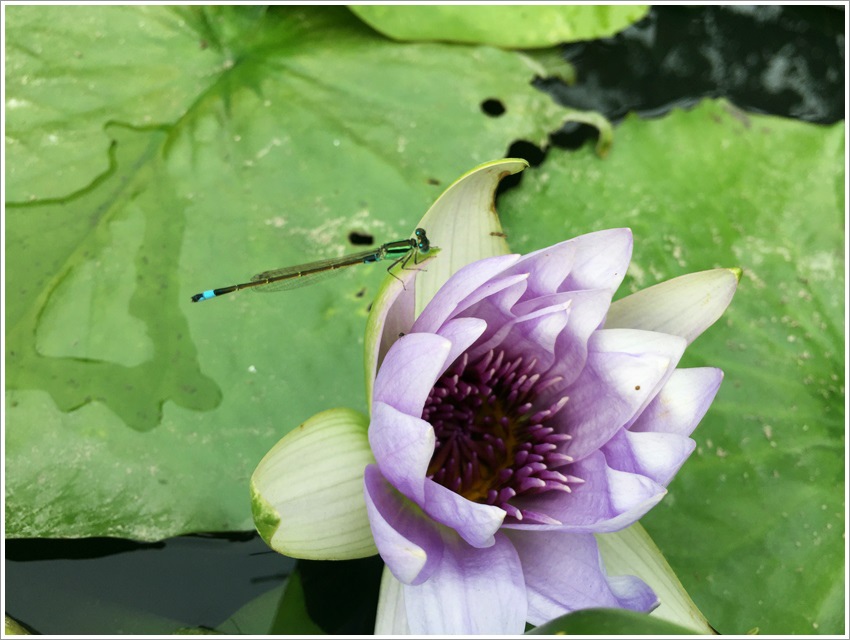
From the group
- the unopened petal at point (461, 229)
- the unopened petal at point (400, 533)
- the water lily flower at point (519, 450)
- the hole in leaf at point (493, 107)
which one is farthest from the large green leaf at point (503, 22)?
the unopened petal at point (400, 533)

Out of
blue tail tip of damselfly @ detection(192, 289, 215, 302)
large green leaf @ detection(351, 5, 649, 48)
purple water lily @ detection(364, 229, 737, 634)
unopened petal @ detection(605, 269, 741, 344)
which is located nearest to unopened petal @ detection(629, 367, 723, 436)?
purple water lily @ detection(364, 229, 737, 634)

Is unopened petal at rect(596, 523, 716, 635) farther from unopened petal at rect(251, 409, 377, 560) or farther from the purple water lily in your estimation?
unopened petal at rect(251, 409, 377, 560)

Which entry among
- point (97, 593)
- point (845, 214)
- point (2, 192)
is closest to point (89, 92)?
point (2, 192)

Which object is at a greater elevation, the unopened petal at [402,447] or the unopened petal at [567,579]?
the unopened petal at [402,447]

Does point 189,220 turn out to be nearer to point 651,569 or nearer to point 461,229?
point 461,229

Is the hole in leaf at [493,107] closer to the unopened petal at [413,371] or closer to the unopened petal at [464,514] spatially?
the unopened petal at [413,371]

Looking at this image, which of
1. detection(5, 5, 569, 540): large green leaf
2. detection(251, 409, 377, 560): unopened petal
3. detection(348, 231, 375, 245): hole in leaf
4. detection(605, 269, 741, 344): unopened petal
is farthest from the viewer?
detection(348, 231, 375, 245): hole in leaf

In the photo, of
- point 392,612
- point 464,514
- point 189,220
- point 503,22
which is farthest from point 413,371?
point 503,22
